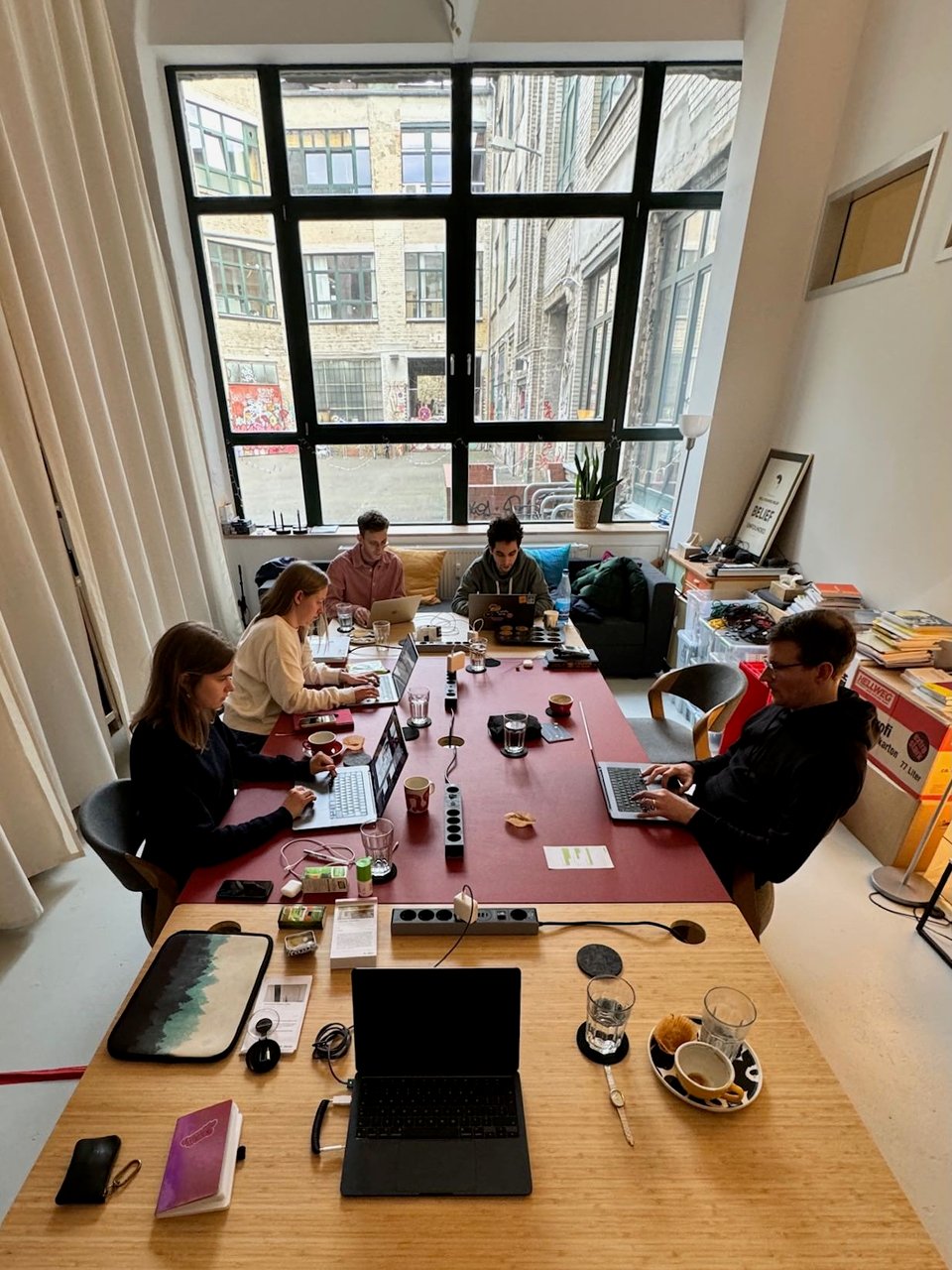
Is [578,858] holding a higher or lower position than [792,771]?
lower

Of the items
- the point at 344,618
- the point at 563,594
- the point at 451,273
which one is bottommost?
the point at 563,594

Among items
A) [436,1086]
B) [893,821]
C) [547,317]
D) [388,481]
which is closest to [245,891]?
[436,1086]

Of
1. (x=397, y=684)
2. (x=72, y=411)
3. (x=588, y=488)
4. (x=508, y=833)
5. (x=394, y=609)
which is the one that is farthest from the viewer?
(x=588, y=488)

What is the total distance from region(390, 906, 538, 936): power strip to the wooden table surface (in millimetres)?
168

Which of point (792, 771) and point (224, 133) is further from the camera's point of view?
point (224, 133)

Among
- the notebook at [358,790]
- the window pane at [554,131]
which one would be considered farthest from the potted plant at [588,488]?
the notebook at [358,790]

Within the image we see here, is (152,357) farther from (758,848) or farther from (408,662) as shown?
(758,848)

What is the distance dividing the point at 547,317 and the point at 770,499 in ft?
7.11

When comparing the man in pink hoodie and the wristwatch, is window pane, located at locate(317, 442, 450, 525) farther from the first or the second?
the wristwatch

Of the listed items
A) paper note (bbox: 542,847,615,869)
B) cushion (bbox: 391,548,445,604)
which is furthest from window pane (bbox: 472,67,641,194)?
paper note (bbox: 542,847,615,869)

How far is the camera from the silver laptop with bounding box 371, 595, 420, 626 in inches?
120

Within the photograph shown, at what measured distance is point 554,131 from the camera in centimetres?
409

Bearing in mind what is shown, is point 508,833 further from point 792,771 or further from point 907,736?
point 907,736

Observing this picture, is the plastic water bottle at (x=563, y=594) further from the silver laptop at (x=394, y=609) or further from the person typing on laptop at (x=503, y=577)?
the silver laptop at (x=394, y=609)
